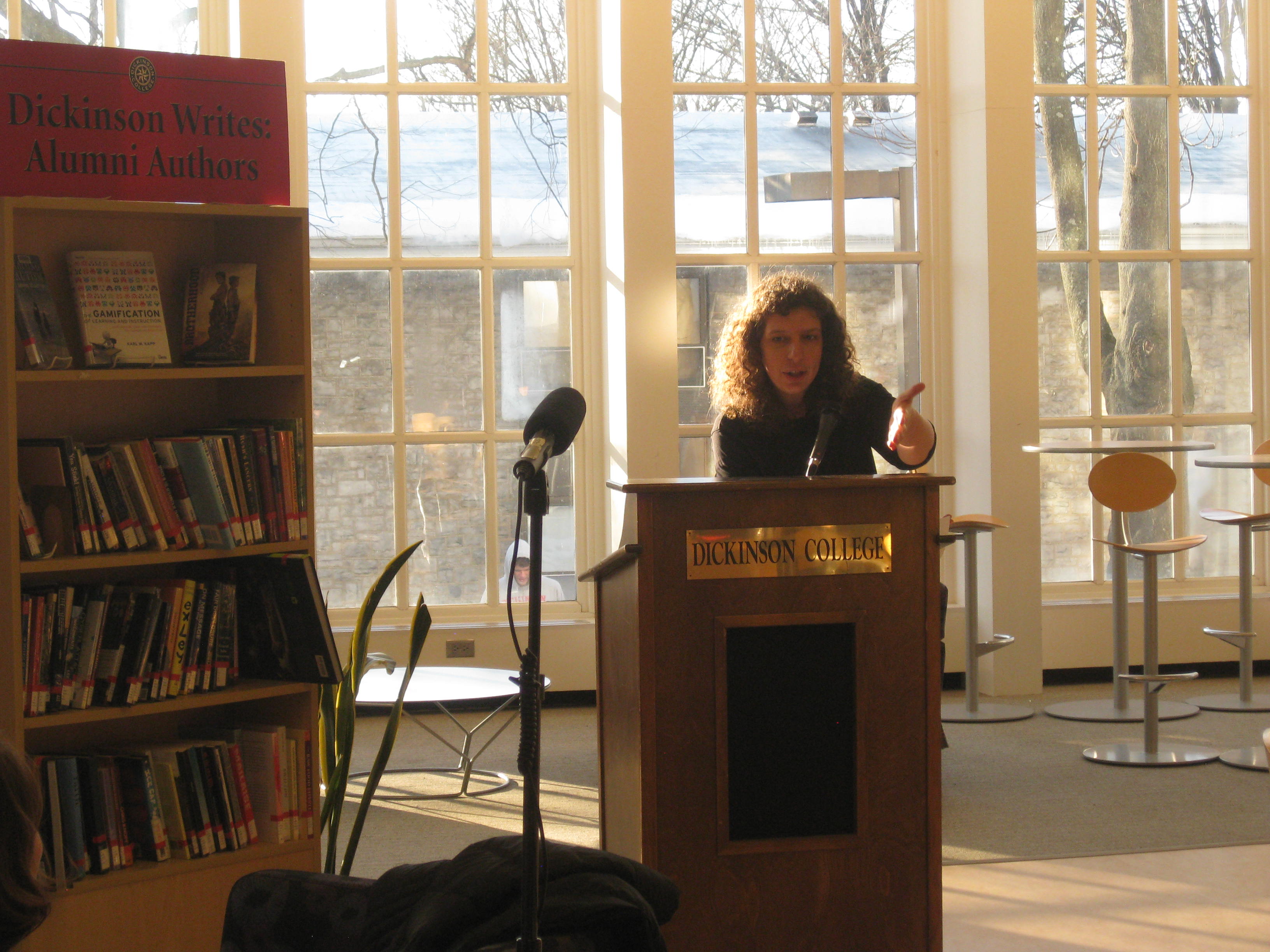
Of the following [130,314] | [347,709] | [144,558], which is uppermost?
[130,314]

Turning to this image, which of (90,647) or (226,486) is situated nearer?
(90,647)

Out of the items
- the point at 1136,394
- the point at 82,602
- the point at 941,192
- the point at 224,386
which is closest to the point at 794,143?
the point at 941,192

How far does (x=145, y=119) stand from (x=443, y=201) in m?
3.10

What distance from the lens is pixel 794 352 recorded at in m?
2.91

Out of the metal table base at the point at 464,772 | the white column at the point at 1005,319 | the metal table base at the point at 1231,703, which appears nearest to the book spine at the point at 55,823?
the metal table base at the point at 464,772

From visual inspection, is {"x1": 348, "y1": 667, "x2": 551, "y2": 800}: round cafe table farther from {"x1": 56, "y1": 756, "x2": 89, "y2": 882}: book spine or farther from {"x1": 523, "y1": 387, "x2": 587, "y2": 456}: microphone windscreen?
{"x1": 523, "y1": 387, "x2": 587, "y2": 456}: microphone windscreen

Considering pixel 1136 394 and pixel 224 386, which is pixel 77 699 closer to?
pixel 224 386

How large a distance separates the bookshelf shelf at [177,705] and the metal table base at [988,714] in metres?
3.14

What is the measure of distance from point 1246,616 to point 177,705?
4.32 meters

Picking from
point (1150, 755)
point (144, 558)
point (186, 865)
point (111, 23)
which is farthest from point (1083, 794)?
point (111, 23)

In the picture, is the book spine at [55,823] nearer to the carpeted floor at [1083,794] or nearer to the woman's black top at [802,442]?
the woman's black top at [802,442]

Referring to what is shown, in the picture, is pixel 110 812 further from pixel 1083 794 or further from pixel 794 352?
pixel 1083 794

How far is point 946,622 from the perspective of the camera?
5.61 metres

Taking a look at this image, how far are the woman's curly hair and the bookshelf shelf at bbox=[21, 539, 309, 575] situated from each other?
1093mm
